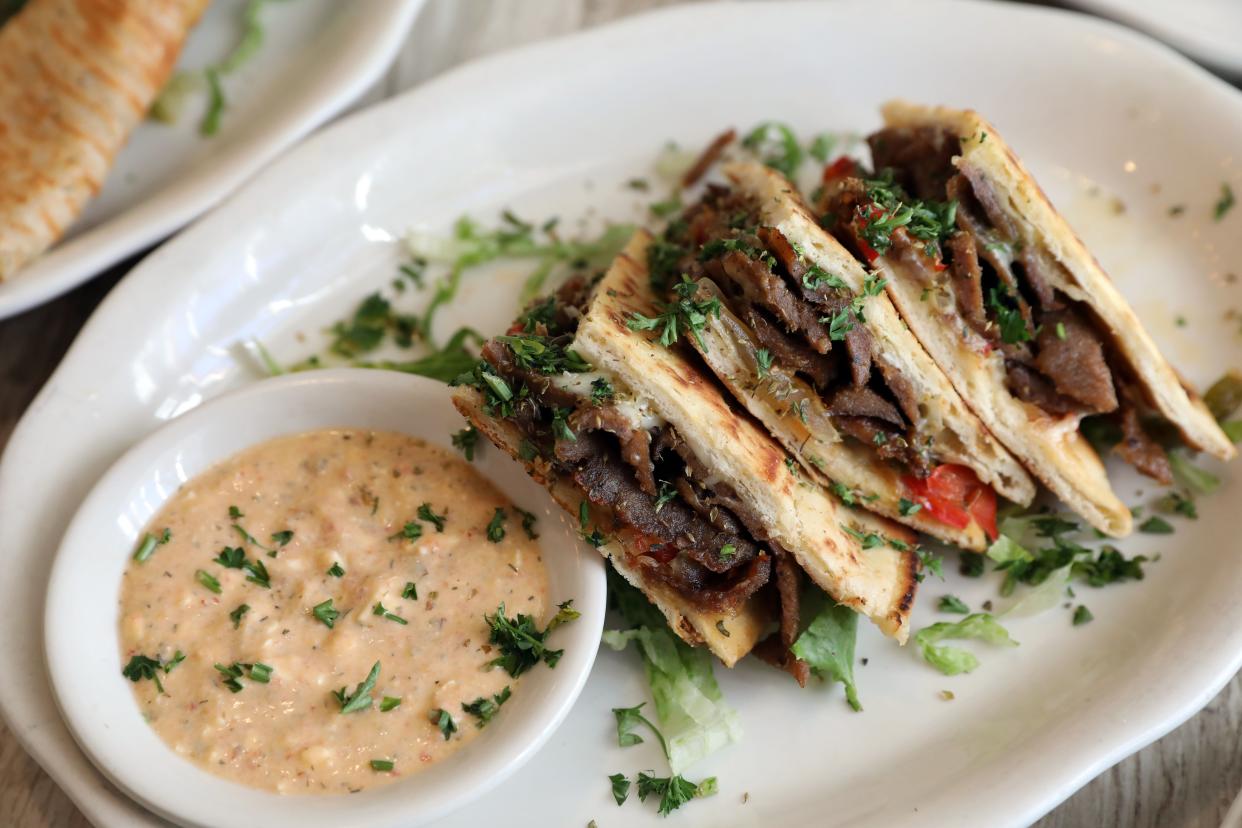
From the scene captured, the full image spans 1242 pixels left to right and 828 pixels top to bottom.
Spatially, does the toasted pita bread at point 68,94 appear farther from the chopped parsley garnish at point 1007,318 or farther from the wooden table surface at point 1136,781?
the chopped parsley garnish at point 1007,318

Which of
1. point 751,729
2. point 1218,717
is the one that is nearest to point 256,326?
point 751,729

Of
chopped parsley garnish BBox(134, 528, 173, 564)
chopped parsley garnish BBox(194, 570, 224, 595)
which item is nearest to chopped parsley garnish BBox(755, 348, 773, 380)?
chopped parsley garnish BBox(194, 570, 224, 595)

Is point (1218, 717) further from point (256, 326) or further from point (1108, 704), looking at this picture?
point (256, 326)

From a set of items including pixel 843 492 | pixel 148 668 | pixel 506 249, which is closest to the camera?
pixel 148 668

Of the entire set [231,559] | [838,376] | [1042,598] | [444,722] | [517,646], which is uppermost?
[838,376]

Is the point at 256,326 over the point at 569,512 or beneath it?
beneath

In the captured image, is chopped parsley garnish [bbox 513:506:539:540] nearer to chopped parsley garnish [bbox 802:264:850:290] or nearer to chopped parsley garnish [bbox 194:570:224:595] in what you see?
chopped parsley garnish [bbox 194:570:224:595]

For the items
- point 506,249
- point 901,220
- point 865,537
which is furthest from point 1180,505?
point 506,249

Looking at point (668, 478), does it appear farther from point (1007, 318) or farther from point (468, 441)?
point (1007, 318)
